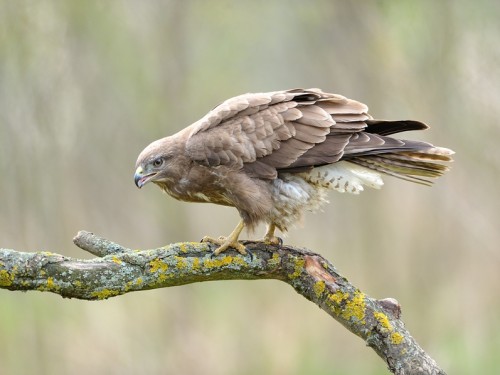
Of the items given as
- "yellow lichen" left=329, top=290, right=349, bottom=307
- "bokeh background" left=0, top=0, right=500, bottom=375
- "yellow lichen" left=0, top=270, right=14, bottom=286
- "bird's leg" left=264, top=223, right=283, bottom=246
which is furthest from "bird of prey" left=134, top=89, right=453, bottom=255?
"bokeh background" left=0, top=0, right=500, bottom=375

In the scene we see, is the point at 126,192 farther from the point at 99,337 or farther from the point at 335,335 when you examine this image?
the point at 335,335

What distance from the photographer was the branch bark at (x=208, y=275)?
3.89 meters

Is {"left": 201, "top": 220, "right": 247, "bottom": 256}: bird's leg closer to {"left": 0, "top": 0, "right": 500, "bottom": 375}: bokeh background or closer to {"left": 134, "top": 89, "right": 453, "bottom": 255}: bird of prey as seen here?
{"left": 134, "top": 89, "right": 453, "bottom": 255}: bird of prey

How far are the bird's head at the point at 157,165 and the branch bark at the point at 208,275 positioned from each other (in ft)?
3.73

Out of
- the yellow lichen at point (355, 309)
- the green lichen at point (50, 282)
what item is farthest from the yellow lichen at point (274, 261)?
the green lichen at point (50, 282)

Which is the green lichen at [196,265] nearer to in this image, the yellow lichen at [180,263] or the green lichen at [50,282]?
the yellow lichen at [180,263]

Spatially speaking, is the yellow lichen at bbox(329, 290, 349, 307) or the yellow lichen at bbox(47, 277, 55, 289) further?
the yellow lichen at bbox(329, 290, 349, 307)

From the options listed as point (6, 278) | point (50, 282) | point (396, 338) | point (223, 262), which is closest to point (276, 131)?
point (223, 262)

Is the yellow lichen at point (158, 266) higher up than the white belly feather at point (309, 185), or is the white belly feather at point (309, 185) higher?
the white belly feather at point (309, 185)

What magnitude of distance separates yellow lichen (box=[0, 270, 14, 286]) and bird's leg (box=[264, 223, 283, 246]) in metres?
1.84

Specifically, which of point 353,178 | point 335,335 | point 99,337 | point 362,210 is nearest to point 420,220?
point 362,210

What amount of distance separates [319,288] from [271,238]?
2.68 feet

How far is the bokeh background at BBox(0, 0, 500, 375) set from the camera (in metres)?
10.8

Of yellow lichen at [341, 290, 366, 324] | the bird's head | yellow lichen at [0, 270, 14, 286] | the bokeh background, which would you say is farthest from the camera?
the bokeh background
